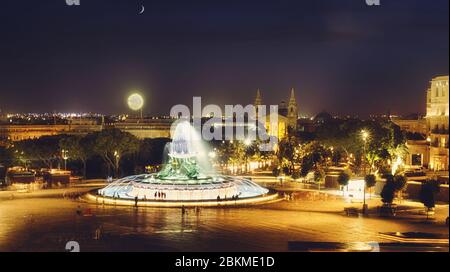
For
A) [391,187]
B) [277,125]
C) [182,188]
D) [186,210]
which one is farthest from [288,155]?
[277,125]

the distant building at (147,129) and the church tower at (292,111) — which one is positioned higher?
the church tower at (292,111)

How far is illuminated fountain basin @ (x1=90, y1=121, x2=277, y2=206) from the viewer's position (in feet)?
143

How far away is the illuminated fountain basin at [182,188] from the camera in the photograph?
43656 mm

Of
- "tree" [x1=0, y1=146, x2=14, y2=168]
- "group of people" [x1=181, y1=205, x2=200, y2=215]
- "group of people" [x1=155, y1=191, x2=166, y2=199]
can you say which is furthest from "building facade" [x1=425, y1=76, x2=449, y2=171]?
"tree" [x1=0, y1=146, x2=14, y2=168]

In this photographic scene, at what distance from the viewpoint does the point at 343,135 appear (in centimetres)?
7356

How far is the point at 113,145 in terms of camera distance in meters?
68.5

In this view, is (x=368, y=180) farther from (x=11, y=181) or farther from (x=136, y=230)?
(x=11, y=181)

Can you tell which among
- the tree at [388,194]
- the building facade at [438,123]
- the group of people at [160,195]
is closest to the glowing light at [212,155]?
the building facade at [438,123]

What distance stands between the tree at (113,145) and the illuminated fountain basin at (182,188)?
16.6m

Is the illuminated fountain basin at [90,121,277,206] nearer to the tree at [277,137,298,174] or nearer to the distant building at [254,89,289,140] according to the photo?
the tree at [277,137,298,174]

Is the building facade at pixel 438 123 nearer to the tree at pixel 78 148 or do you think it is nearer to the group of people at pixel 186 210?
the group of people at pixel 186 210

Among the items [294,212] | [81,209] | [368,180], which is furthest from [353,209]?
[81,209]

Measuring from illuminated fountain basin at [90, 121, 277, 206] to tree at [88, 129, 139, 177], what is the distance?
16.6 metres
